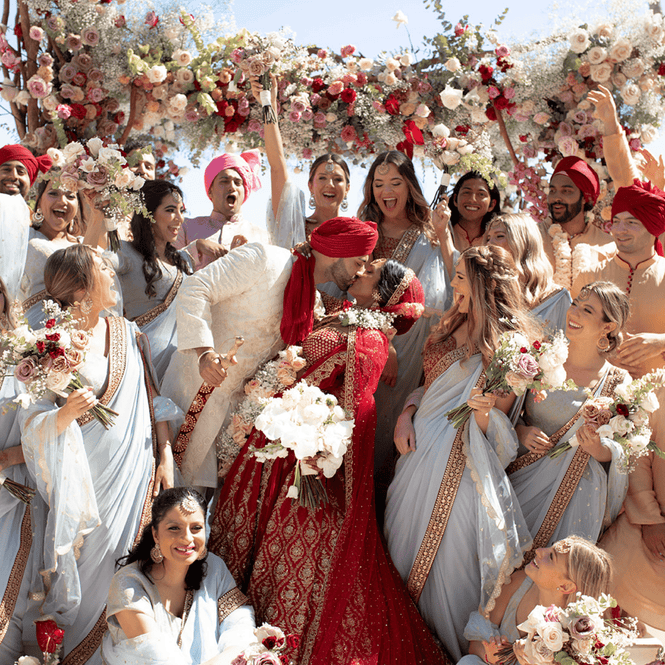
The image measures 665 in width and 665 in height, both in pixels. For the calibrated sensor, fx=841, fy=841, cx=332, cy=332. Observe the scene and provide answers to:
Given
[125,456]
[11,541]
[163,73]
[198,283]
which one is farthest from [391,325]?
[163,73]

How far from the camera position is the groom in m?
4.86

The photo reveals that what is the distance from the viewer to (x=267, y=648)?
13.1ft

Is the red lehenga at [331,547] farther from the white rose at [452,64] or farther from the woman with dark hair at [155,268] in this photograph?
the white rose at [452,64]

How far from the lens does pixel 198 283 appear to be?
4.81 meters

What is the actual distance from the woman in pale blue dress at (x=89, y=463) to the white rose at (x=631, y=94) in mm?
4198

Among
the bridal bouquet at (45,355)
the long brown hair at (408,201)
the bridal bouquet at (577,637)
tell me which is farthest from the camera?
the long brown hair at (408,201)

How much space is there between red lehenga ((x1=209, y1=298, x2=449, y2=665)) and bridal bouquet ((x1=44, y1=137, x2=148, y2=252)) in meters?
1.68

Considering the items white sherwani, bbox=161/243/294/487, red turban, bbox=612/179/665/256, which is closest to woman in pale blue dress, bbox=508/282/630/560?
red turban, bbox=612/179/665/256

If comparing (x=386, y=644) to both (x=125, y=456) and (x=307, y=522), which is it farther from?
(x=125, y=456)

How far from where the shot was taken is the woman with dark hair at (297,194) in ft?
19.8

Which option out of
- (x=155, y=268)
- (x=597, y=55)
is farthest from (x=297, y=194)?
(x=597, y=55)

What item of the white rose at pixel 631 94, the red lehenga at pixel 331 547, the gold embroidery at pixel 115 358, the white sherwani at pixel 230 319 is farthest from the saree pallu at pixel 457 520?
the white rose at pixel 631 94

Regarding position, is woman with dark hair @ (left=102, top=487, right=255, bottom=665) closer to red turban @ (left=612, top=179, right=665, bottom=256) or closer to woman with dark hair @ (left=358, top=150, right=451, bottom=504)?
woman with dark hair @ (left=358, top=150, right=451, bottom=504)

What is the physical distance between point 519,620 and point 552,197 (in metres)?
3.40
